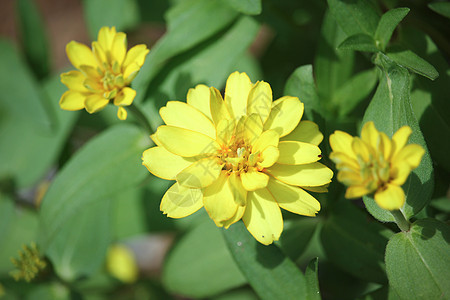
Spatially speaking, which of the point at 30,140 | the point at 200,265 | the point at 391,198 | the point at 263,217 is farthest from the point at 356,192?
the point at 30,140

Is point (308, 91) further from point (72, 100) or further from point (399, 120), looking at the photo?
point (72, 100)

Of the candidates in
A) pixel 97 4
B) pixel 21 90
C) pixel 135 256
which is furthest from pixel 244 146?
pixel 135 256

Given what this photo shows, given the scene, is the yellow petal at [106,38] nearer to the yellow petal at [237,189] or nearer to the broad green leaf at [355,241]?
the yellow petal at [237,189]

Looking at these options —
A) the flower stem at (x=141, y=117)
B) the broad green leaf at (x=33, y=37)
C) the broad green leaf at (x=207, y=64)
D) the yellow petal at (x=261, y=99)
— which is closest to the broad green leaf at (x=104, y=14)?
the broad green leaf at (x=33, y=37)

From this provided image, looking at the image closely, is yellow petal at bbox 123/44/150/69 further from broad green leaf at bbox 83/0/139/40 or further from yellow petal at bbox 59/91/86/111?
broad green leaf at bbox 83/0/139/40

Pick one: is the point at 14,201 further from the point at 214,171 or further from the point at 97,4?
the point at 214,171
